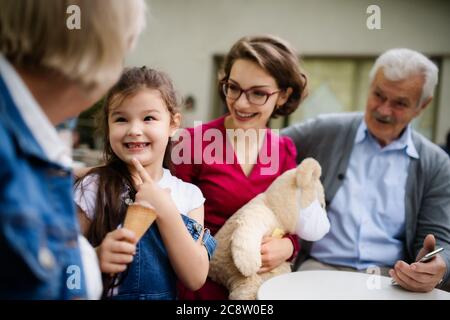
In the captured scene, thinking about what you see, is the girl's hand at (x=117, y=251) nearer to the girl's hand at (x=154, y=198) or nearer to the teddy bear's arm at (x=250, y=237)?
the girl's hand at (x=154, y=198)

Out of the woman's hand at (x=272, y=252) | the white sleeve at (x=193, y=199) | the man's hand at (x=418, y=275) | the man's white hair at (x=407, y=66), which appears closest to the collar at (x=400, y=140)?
the man's white hair at (x=407, y=66)

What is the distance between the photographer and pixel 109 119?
1051 mm

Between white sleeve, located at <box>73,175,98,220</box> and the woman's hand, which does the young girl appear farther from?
the woman's hand

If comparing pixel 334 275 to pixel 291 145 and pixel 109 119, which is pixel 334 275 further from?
pixel 109 119

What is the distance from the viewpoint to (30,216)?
0.55 metres

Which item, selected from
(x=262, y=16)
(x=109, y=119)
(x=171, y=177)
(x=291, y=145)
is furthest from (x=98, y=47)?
(x=262, y=16)

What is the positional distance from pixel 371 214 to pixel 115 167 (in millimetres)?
1095

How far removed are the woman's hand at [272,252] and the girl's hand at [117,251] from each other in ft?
1.68

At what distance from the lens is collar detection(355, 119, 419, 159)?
1690 mm

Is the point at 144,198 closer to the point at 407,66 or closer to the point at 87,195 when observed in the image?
the point at 87,195

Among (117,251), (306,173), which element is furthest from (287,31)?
(117,251)

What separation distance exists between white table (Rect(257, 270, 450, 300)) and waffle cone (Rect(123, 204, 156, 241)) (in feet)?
1.17

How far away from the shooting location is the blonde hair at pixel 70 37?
0.61m

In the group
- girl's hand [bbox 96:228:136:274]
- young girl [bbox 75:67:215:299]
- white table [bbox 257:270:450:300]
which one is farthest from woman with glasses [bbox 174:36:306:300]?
girl's hand [bbox 96:228:136:274]
